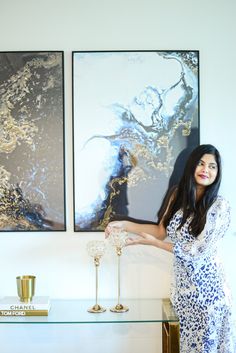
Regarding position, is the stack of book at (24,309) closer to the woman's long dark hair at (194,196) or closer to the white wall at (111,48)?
the white wall at (111,48)

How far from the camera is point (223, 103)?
2.55 metres

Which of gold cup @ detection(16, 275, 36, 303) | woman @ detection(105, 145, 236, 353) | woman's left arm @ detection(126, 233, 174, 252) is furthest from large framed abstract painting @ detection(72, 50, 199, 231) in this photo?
gold cup @ detection(16, 275, 36, 303)

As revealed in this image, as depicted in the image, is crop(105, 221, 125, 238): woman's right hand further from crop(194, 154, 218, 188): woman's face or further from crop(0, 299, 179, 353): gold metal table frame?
crop(194, 154, 218, 188): woman's face

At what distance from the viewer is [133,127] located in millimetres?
2527

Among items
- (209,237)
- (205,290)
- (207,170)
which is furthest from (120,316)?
(207,170)

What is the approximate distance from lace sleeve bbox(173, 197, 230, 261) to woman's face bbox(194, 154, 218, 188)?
0.43 feet

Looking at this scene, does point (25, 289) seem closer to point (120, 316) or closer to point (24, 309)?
point (24, 309)

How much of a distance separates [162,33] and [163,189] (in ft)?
2.92

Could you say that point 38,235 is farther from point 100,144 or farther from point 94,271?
point 100,144

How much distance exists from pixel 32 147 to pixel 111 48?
0.72 m

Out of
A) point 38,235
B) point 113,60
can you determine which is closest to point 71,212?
point 38,235

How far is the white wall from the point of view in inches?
100.0

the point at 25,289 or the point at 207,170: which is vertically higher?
the point at 207,170

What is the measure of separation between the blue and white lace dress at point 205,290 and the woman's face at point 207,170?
0.12m
